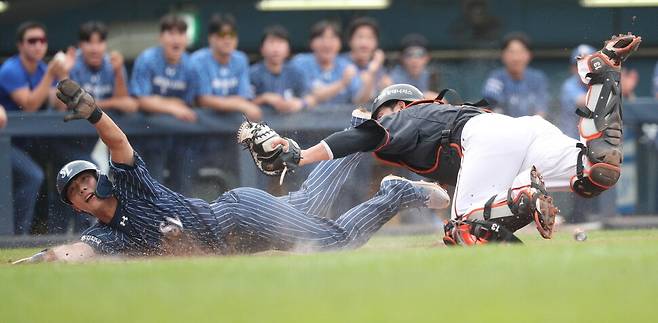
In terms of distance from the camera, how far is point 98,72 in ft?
37.5

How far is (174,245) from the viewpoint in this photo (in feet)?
26.5

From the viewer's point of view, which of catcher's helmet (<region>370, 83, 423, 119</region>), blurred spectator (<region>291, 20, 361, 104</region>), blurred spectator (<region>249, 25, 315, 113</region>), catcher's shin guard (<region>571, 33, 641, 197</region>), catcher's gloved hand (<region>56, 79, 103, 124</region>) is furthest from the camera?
blurred spectator (<region>291, 20, 361, 104</region>)

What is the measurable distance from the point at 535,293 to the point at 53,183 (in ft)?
21.3

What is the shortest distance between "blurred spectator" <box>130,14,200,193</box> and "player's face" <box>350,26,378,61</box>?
195cm

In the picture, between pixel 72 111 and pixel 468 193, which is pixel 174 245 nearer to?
pixel 72 111

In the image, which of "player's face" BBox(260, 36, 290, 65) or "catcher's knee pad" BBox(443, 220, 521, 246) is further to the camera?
"player's face" BBox(260, 36, 290, 65)

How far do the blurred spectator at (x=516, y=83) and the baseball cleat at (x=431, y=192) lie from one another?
13.0 ft

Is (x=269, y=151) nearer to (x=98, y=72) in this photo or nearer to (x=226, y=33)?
(x=98, y=72)

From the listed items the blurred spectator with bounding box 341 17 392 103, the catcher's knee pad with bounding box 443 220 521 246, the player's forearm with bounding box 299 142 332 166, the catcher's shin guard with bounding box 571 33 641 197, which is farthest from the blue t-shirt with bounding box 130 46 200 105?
the catcher's shin guard with bounding box 571 33 641 197

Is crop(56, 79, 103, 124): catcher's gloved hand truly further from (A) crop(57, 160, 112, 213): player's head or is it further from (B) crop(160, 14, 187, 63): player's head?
(B) crop(160, 14, 187, 63): player's head

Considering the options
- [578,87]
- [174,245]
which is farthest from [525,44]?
[174,245]

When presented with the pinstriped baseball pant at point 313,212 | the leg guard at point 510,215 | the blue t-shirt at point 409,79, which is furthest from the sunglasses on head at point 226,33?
the leg guard at point 510,215

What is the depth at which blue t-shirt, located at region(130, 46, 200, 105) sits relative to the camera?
37.5 ft

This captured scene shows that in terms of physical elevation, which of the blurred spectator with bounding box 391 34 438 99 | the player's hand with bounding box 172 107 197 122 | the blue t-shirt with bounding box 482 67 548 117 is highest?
the blurred spectator with bounding box 391 34 438 99
